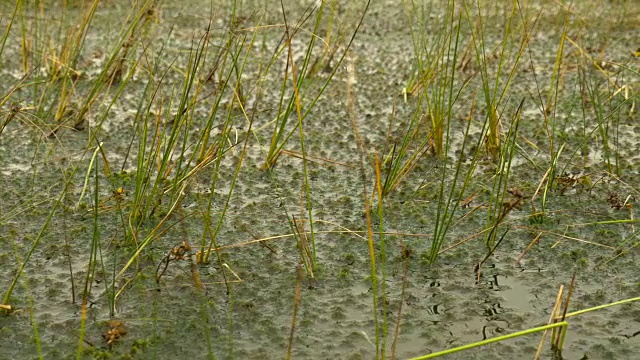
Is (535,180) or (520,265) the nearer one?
(520,265)

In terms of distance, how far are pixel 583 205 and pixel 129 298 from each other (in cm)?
161

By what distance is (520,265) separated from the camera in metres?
2.76

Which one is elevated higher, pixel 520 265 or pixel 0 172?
pixel 520 265

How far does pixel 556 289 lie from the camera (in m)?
2.60

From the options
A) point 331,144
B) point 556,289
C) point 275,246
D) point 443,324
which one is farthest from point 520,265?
point 331,144

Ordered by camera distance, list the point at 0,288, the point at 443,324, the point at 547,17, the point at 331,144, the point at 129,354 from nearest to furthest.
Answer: the point at 129,354 → the point at 443,324 → the point at 0,288 → the point at 331,144 → the point at 547,17

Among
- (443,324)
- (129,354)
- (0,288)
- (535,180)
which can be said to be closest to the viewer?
(129,354)

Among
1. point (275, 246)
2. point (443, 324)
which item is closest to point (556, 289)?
point (443, 324)

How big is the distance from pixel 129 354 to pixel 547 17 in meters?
4.78

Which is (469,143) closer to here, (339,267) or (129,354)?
(339,267)

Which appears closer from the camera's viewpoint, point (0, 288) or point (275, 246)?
point (0, 288)

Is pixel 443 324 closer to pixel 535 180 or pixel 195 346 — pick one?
pixel 195 346

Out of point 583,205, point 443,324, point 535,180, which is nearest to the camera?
point 443,324

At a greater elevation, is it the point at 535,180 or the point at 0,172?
the point at 535,180
